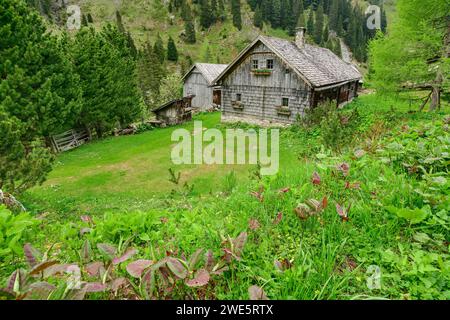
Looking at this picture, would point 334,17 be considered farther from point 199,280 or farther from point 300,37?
point 199,280

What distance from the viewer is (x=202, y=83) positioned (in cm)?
4025

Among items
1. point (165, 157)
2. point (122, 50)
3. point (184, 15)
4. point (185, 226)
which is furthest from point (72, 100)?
point (184, 15)

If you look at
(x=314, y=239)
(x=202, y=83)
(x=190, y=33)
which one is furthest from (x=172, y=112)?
(x=190, y=33)

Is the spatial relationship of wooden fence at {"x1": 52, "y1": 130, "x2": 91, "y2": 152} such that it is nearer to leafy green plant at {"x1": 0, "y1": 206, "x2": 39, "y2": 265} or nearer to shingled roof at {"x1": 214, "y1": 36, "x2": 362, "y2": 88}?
shingled roof at {"x1": 214, "y1": 36, "x2": 362, "y2": 88}

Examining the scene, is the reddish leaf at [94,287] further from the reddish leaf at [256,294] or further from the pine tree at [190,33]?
the pine tree at [190,33]

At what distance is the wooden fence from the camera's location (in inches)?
901

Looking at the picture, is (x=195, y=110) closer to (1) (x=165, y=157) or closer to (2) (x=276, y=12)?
(1) (x=165, y=157)

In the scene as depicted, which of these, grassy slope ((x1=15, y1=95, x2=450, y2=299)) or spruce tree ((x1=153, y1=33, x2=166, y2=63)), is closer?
grassy slope ((x1=15, y1=95, x2=450, y2=299))

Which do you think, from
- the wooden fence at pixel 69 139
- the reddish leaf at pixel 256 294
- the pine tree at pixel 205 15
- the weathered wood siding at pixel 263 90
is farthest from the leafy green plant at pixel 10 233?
the pine tree at pixel 205 15

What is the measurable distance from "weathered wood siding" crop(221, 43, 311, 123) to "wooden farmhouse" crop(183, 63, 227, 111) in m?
14.1

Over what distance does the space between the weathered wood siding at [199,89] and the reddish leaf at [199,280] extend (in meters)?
39.6

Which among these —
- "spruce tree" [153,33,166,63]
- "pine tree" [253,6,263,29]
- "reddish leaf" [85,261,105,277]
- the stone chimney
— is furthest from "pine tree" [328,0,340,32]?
"reddish leaf" [85,261,105,277]

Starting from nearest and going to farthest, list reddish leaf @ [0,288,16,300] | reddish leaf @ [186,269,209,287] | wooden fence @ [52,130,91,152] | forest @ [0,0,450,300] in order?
reddish leaf @ [0,288,16,300] < reddish leaf @ [186,269,209,287] < forest @ [0,0,450,300] < wooden fence @ [52,130,91,152]

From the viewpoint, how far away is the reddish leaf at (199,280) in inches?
67.1
